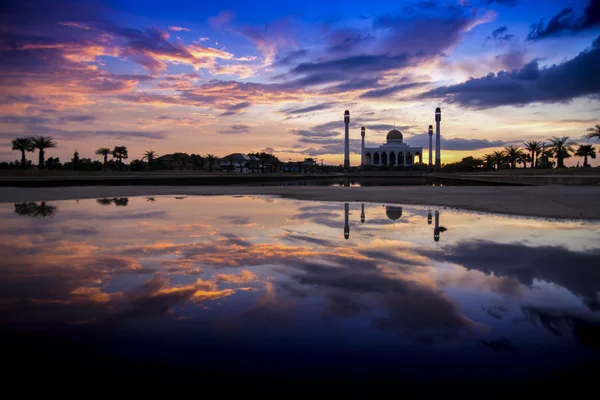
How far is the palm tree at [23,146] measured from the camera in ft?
201

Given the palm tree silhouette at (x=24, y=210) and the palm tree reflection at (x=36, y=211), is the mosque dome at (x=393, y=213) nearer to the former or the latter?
the palm tree reflection at (x=36, y=211)

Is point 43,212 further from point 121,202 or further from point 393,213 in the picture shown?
point 393,213

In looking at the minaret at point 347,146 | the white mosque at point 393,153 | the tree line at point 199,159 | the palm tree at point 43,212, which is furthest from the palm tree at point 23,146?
the white mosque at point 393,153

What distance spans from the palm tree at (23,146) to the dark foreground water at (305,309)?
6356cm

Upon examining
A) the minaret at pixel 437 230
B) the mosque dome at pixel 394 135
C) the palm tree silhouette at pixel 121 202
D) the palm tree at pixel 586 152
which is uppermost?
the mosque dome at pixel 394 135

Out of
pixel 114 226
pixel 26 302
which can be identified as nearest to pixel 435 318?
pixel 26 302

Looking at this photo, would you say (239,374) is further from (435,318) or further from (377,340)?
(435,318)

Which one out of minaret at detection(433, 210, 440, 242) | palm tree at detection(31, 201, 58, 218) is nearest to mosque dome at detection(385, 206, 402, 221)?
minaret at detection(433, 210, 440, 242)

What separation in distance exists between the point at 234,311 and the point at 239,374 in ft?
4.32

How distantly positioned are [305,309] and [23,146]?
234 ft

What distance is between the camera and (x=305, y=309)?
4.55 m

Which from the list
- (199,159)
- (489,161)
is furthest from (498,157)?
(199,159)

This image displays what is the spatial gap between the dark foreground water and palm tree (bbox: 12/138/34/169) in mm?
63560

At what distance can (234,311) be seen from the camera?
447 centimetres
